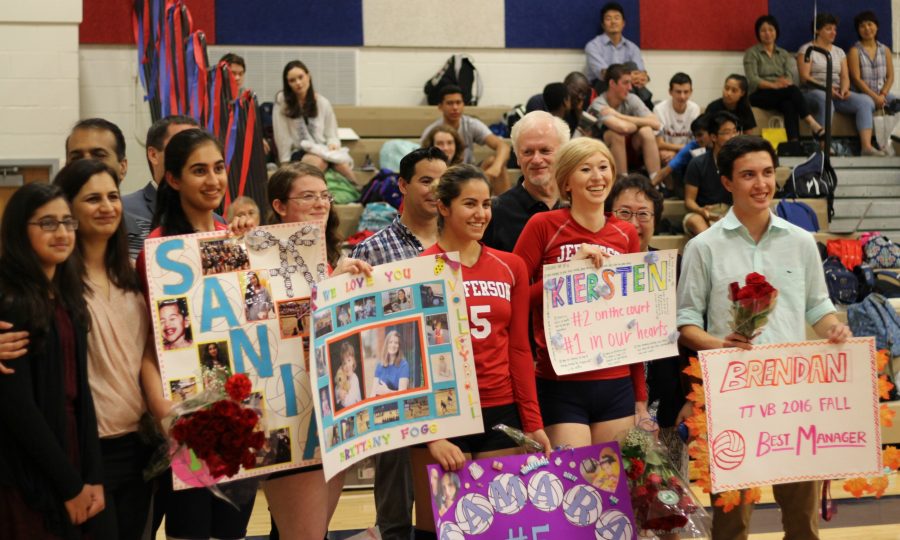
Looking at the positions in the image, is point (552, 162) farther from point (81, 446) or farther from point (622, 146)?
point (622, 146)

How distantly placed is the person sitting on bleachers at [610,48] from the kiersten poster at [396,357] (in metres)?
8.17

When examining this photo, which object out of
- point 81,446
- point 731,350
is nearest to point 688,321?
point 731,350

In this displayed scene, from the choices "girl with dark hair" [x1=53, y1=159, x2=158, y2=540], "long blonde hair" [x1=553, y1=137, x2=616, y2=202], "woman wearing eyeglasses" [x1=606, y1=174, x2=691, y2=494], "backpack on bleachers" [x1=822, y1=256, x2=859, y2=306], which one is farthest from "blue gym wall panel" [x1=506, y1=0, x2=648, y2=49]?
"girl with dark hair" [x1=53, y1=159, x2=158, y2=540]

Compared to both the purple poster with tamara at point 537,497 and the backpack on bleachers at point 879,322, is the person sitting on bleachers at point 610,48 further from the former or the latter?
the purple poster with tamara at point 537,497

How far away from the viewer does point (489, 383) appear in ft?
10.5

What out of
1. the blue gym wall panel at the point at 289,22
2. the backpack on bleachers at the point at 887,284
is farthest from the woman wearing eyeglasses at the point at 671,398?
the blue gym wall panel at the point at 289,22

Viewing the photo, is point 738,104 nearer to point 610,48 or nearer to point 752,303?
point 610,48

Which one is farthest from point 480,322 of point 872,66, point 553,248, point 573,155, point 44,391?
point 872,66

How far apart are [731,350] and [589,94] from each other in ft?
19.7

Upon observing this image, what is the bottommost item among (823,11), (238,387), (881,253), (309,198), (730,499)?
(730,499)

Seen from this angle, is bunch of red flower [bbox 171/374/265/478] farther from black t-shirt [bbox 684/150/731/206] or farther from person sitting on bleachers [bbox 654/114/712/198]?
person sitting on bleachers [bbox 654/114/712/198]

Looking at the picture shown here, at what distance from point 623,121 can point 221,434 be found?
6859 mm

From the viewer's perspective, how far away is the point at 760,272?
3402 mm

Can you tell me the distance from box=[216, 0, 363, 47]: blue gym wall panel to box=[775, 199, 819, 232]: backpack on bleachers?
16.1ft
